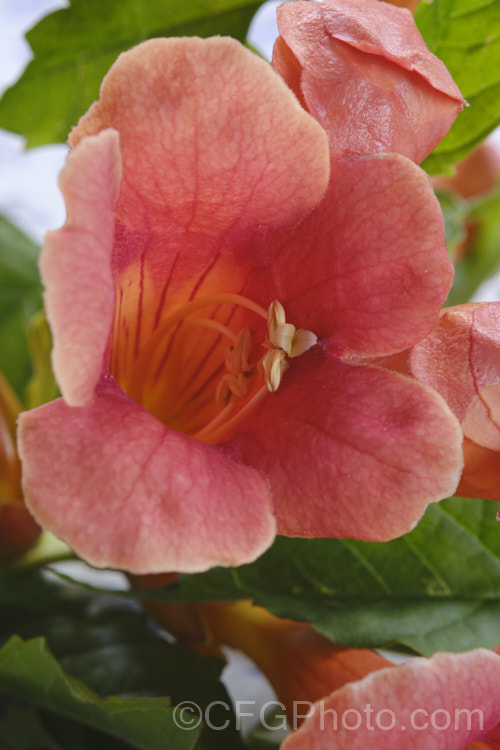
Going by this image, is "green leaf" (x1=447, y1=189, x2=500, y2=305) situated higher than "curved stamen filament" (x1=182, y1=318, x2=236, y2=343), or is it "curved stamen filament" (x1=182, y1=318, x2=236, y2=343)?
"curved stamen filament" (x1=182, y1=318, x2=236, y2=343)

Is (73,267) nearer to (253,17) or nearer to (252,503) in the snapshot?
(252,503)

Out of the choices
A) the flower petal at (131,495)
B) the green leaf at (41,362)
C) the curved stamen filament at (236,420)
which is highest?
the flower petal at (131,495)

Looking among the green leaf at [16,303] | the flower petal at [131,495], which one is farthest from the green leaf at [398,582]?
the green leaf at [16,303]

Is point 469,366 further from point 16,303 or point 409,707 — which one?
point 16,303

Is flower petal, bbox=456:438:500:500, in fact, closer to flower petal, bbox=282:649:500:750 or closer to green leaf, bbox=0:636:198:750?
flower petal, bbox=282:649:500:750

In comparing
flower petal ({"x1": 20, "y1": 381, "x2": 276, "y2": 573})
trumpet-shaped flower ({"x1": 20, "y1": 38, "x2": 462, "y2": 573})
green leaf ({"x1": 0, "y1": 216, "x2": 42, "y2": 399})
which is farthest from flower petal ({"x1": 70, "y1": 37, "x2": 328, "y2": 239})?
green leaf ({"x1": 0, "y1": 216, "x2": 42, "y2": 399})

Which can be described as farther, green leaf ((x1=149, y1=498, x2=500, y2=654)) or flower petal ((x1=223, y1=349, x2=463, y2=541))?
green leaf ((x1=149, y1=498, x2=500, y2=654))

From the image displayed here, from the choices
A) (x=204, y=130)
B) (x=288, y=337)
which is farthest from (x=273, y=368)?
(x=204, y=130)

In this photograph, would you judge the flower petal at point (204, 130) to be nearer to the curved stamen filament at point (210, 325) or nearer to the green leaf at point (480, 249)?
the curved stamen filament at point (210, 325)
